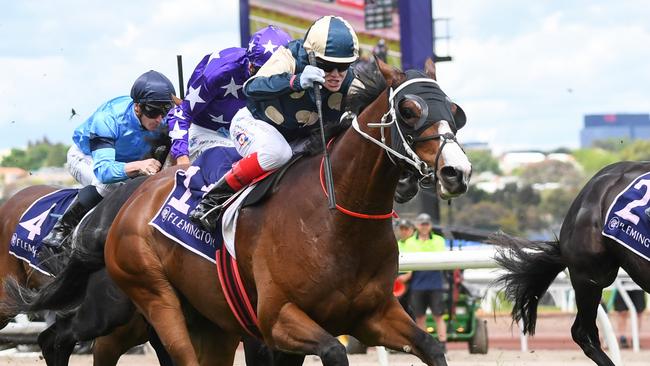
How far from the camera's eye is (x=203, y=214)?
592 cm

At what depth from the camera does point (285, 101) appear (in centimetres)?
579

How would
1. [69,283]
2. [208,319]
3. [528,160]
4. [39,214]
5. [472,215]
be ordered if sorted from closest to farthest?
[208,319]
[69,283]
[39,214]
[472,215]
[528,160]

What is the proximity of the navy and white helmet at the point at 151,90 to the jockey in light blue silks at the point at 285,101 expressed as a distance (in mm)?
1293

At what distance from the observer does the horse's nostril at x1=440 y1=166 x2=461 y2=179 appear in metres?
4.78

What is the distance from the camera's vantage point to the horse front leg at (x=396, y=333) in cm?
532

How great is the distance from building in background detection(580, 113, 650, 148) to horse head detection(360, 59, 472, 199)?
11835cm

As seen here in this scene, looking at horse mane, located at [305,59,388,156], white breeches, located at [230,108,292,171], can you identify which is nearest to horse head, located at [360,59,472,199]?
horse mane, located at [305,59,388,156]

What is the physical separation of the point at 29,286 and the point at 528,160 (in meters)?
121

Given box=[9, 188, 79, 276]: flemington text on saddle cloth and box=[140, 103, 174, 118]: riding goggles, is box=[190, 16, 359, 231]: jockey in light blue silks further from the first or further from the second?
box=[9, 188, 79, 276]: flemington text on saddle cloth

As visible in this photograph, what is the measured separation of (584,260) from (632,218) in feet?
1.74

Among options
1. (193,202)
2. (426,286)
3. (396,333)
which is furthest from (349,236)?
(426,286)

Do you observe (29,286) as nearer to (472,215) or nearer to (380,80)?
(380,80)

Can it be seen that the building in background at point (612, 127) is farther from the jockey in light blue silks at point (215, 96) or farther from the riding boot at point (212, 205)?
the riding boot at point (212, 205)

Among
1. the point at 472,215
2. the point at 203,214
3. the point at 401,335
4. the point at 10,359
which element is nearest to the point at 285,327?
the point at 401,335
